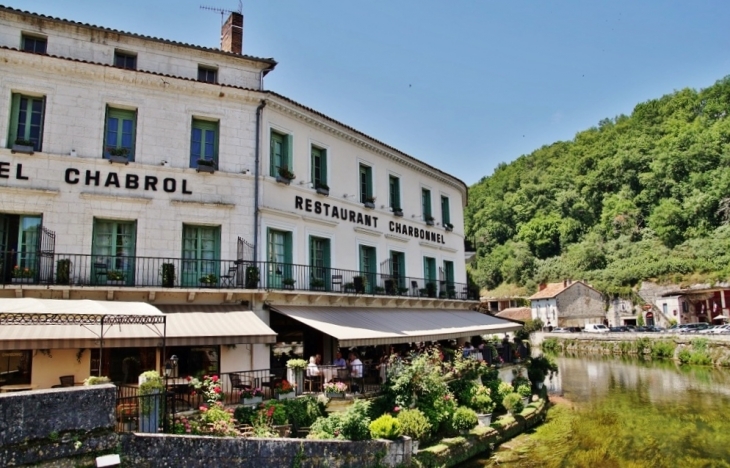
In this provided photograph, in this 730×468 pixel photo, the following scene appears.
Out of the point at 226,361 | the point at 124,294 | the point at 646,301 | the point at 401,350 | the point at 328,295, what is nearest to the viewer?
the point at 124,294

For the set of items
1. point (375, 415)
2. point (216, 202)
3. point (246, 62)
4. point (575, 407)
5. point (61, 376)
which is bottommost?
point (575, 407)

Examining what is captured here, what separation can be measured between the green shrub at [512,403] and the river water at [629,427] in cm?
87

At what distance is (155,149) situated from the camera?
1498 centimetres

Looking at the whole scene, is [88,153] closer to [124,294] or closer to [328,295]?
[124,294]

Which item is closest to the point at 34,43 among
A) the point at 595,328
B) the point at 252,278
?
the point at 252,278

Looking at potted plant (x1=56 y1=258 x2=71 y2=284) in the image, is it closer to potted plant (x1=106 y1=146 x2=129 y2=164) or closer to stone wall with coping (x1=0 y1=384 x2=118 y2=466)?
potted plant (x1=106 y1=146 x2=129 y2=164)

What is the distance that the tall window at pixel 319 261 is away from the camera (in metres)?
17.4

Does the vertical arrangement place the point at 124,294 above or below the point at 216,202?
below

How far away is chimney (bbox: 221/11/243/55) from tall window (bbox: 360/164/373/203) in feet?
20.1

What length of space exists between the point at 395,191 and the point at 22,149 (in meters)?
13.5

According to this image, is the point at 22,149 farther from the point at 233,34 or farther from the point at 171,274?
the point at 233,34

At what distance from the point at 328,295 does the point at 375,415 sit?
14.5 ft

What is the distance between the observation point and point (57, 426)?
627 cm

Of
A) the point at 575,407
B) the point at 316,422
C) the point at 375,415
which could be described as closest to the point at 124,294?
the point at 316,422
